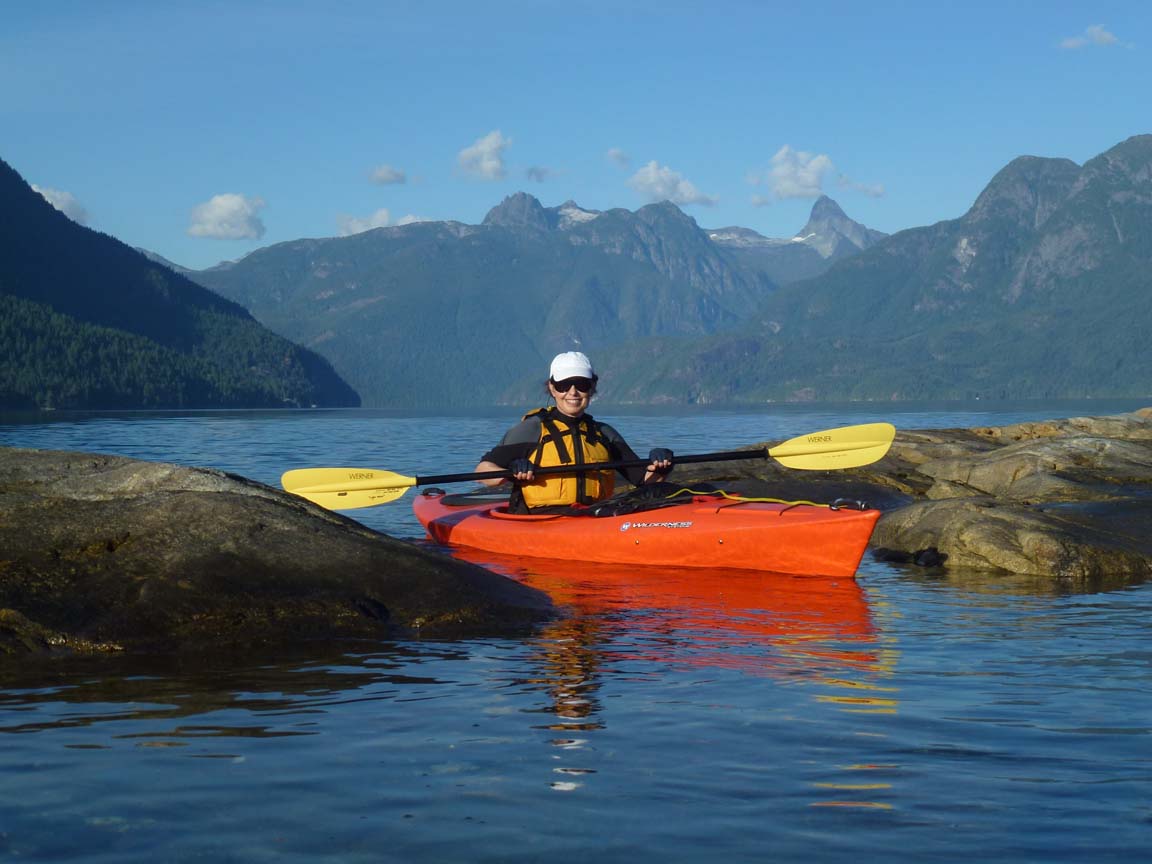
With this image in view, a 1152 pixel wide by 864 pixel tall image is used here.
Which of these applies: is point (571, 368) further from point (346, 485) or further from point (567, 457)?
point (346, 485)

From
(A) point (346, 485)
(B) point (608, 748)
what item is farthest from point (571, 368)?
(B) point (608, 748)

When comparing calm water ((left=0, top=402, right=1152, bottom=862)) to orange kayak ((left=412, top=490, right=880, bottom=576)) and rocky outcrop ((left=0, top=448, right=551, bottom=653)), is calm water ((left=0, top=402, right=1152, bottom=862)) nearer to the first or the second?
rocky outcrop ((left=0, top=448, right=551, bottom=653))

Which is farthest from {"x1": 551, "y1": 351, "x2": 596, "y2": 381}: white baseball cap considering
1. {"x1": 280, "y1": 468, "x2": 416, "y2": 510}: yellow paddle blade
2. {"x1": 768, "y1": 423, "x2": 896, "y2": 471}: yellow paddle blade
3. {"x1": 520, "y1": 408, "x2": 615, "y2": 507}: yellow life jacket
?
{"x1": 768, "y1": 423, "x2": 896, "y2": 471}: yellow paddle blade

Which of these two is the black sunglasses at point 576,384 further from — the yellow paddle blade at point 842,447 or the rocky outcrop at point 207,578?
the rocky outcrop at point 207,578

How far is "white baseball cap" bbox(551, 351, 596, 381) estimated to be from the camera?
13.1m

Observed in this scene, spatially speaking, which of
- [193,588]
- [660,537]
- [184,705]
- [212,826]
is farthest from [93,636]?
[660,537]

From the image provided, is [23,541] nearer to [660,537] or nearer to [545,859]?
[545,859]

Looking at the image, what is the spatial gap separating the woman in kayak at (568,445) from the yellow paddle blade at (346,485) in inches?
42.3

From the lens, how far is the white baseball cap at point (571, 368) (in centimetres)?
1308

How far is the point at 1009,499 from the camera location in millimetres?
17203

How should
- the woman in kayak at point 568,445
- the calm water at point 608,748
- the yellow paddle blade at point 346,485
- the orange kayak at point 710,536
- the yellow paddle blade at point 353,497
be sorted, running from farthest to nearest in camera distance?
the yellow paddle blade at point 353,497 < the yellow paddle blade at point 346,485 < the woman in kayak at point 568,445 < the orange kayak at point 710,536 < the calm water at point 608,748

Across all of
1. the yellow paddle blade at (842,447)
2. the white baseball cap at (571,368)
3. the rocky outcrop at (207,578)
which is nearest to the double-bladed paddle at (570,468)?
the yellow paddle blade at (842,447)

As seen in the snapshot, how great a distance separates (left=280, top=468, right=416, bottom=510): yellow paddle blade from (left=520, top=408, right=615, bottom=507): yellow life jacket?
1.37m

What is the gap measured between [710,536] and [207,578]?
237 inches
